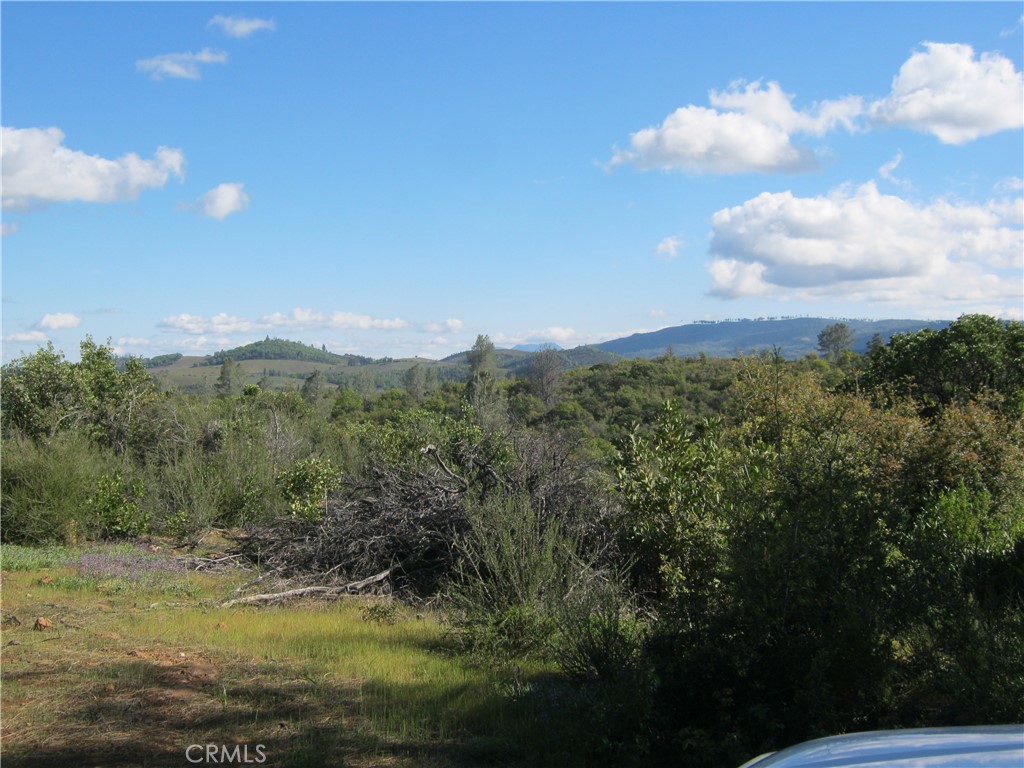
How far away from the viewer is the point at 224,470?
1955 centimetres

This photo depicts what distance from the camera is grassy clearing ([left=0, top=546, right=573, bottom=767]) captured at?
4832mm

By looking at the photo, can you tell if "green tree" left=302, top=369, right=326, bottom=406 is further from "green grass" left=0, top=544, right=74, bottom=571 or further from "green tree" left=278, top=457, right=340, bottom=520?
"green grass" left=0, top=544, right=74, bottom=571

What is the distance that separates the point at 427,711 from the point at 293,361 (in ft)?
490

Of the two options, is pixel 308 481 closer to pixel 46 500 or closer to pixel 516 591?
pixel 46 500

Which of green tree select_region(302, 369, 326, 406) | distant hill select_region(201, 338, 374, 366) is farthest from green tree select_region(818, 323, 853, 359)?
distant hill select_region(201, 338, 374, 366)

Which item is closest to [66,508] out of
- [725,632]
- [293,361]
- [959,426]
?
[725,632]

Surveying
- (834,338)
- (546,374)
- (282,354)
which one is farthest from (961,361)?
(282,354)

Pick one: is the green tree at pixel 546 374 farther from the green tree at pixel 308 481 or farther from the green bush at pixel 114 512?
the green bush at pixel 114 512

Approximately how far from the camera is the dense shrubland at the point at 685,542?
4430 millimetres

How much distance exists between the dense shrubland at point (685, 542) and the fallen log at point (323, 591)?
1.05 ft

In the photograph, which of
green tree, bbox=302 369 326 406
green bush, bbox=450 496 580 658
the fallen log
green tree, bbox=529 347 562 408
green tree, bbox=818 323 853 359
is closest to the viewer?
green bush, bbox=450 496 580 658

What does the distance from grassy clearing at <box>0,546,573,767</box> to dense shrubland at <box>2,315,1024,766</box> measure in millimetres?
588

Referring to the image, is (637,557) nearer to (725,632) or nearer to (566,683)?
(566,683)

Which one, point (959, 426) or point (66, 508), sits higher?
point (959, 426)
